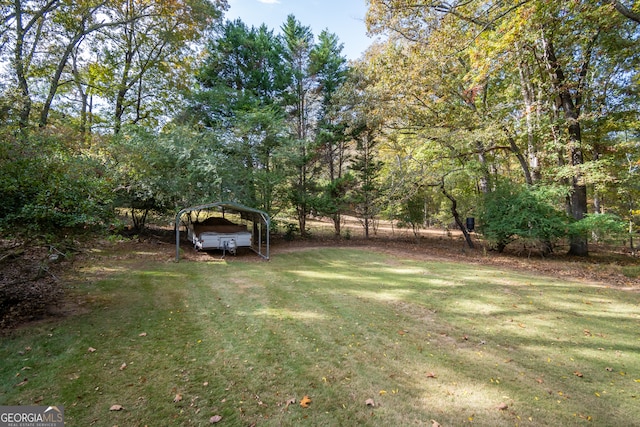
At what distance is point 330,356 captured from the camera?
3.62 meters

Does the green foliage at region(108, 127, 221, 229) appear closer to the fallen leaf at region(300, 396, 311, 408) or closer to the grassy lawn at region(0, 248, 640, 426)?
the grassy lawn at region(0, 248, 640, 426)

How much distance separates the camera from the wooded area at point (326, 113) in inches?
279

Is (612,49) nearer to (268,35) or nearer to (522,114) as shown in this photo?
(522,114)

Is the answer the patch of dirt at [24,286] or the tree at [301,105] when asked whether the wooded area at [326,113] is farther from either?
the patch of dirt at [24,286]

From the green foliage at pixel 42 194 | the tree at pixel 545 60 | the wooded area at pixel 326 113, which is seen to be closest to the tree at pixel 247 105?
the wooded area at pixel 326 113

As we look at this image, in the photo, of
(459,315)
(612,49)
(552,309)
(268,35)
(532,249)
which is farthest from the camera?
(268,35)

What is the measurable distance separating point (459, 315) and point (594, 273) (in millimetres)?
6755

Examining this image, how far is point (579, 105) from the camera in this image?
35.7 ft

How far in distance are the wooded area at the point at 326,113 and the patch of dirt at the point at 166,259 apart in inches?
35.4

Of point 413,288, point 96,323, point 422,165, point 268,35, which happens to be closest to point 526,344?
point 413,288

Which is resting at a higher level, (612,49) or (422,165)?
(612,49)

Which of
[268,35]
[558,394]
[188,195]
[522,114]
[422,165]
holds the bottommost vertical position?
[558,394]

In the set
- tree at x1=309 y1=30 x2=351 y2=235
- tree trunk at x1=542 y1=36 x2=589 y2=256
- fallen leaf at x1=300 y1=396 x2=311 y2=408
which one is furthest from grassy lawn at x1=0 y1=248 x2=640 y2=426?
tree at x1=309 y1=30 x2=351 y2=235

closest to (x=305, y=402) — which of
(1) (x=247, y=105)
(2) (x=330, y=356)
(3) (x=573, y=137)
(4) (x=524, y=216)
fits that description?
(2) (x=330, y=356)
